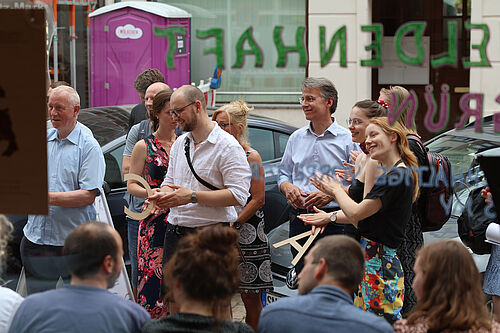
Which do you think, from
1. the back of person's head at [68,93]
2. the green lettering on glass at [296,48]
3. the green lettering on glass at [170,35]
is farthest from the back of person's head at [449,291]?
the green lettering on glass at [170,35]

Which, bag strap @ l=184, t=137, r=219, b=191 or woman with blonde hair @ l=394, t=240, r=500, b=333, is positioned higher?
bag strap @ l=184, t=137, r=219, b=191

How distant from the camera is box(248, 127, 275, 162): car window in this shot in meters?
7.49

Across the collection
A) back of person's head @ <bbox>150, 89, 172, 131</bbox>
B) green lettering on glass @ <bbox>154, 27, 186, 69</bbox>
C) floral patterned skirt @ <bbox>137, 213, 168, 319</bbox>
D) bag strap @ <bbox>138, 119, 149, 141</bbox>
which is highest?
green lettering on glass @ <bbox>154, 27, 186, 69</bbox>

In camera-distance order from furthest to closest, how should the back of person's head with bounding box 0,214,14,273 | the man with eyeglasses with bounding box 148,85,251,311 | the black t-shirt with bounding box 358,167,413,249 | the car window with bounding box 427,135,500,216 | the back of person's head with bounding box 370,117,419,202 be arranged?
the car window with bounding box 427,135,500,216, the man with eyeglasses with bounding box 148,85,251,311, the back of person's head with bounding box 370,117,419,202, the black t-shirt with bounding box 358,167,413,249, the back of person's head with bounding box 0,214,14,273

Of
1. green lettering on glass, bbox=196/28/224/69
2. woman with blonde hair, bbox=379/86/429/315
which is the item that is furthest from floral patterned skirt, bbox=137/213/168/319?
woman with blonde hair, bbox=379/86/429/315

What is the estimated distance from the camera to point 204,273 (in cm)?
335

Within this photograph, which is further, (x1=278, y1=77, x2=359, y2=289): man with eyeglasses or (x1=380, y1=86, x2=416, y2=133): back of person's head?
(x1=278, y1=77, x2=359, y2=289): man with eyeglasses

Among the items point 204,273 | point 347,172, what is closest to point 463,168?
point 347,172

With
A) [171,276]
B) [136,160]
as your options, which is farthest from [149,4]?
[171,276]

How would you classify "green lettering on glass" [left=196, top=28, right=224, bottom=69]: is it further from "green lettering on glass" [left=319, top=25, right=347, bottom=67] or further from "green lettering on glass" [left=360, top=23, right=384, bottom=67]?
"green lettering on glass" [left=360, top=23, right=384, bottom=67]

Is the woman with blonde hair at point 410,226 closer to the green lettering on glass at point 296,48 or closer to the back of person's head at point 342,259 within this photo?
the green lettering on glass at point 296,48

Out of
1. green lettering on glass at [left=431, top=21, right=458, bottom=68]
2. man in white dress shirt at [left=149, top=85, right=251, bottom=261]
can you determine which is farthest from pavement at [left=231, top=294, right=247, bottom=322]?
green lettering on glass at [left=431, top=21, right=458, bottom=68]

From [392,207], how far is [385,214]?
0.18ft

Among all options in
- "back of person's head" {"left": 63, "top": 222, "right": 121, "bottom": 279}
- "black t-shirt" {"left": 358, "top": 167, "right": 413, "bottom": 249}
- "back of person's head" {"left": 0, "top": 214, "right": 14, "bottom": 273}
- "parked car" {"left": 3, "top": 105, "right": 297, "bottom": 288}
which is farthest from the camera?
"parked car" {"left": 3, "top": 105, "right": 297, "bottom": 288}
